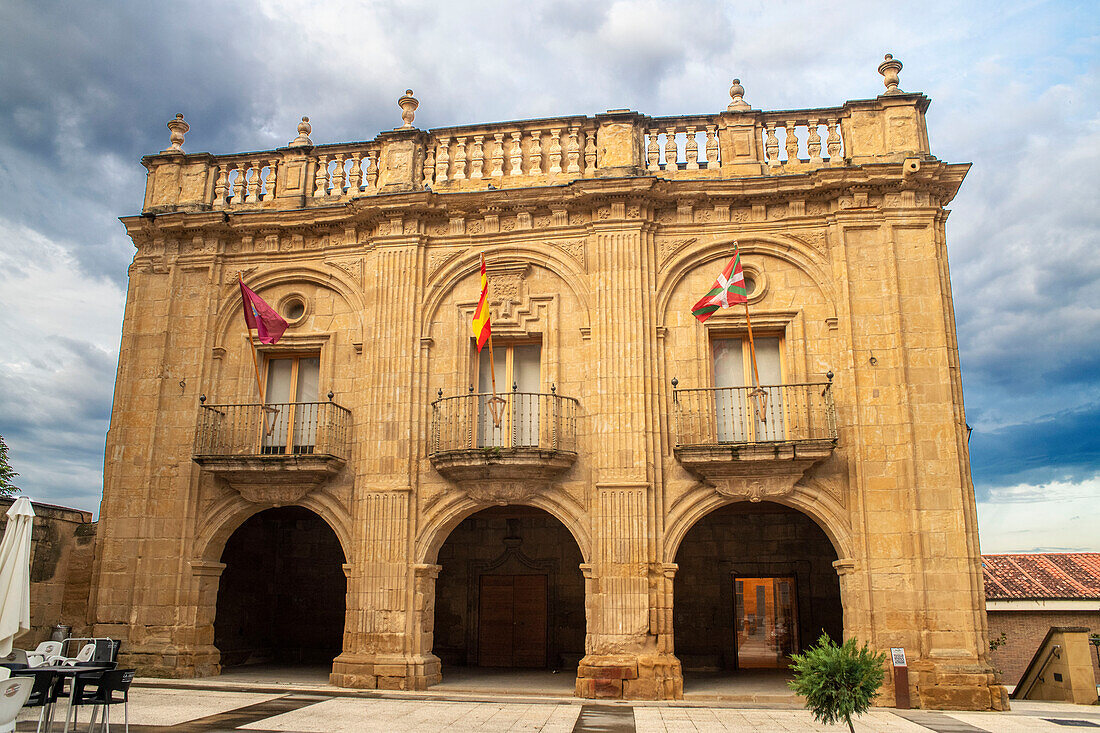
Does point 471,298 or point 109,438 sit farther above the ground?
point 471,298

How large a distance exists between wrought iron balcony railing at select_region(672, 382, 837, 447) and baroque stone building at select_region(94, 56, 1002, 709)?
0.06m

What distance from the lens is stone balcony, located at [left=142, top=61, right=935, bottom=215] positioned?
14.8m

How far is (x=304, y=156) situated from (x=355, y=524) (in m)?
7.58

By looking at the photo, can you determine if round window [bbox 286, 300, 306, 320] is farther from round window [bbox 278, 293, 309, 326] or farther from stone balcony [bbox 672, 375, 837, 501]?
stone balcony [bbox 672, 375, 837, 501]

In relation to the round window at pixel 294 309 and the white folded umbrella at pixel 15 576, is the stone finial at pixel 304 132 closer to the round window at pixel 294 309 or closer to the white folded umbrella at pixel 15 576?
the round window at pixel 294 309

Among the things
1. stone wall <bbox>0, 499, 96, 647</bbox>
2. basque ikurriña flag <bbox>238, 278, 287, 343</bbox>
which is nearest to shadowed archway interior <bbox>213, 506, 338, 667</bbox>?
stone wall <bbox>0, 499, 96, 647</bbox>

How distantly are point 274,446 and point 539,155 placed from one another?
7461mm

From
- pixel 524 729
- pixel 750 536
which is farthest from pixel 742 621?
pixel 524 729

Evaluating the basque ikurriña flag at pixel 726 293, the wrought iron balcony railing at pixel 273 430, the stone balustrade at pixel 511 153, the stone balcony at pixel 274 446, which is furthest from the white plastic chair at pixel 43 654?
the basque ikurriña flag at pixel 726 293

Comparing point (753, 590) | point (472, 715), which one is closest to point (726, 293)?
point (753, 590)

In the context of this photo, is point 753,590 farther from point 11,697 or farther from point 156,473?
point 11,697

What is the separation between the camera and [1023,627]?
2098 centimetres

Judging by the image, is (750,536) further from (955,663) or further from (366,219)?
(366,219)

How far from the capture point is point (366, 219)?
1561 cm
